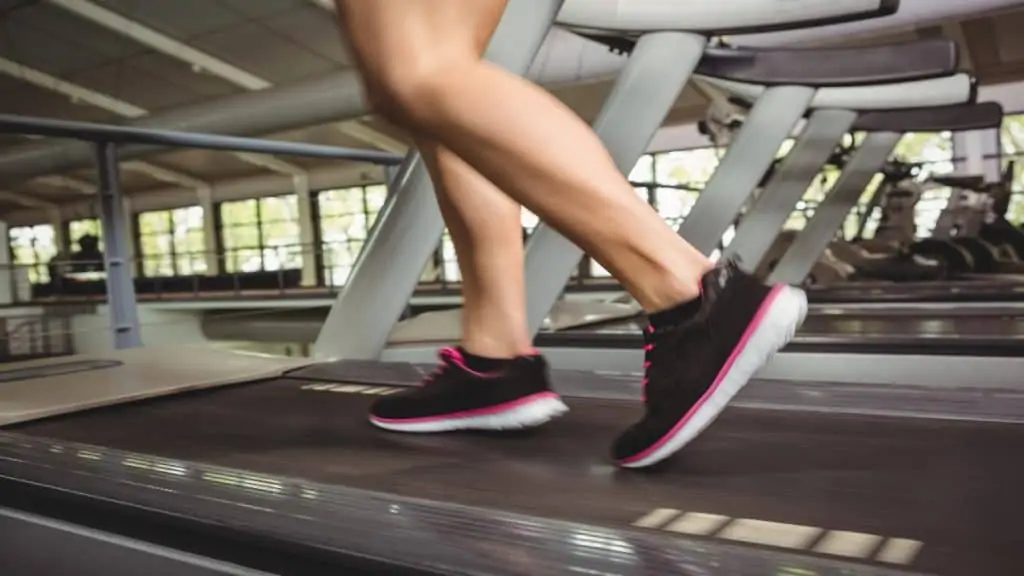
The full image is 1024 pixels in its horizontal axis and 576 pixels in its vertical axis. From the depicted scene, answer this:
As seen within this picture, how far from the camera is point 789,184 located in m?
3.71

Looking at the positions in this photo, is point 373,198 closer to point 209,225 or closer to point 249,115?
point 209,225

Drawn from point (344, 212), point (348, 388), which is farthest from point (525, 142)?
point (344, 212)

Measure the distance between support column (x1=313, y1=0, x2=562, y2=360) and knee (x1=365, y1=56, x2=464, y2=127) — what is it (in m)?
1.02

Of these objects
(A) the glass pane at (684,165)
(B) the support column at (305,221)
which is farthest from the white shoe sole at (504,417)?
(B) the support column at (305,221)

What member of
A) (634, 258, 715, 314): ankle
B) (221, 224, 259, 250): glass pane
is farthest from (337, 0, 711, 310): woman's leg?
(221, 224, 259, 250): glass pane

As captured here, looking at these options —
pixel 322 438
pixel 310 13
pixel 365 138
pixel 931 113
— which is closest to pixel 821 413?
pixel 322 438

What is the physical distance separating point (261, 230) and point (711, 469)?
45.4ft

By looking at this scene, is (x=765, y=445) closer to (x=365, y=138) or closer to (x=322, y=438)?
(x=322, y=438)

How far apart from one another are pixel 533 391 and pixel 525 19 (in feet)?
2.84

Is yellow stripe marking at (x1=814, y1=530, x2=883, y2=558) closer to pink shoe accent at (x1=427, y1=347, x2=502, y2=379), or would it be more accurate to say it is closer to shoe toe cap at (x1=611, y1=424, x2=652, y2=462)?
shoe toe cap at (x1=611, y1=424, x2=652, y2=462)

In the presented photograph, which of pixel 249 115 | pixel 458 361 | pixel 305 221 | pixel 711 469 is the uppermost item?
pixel 249 115

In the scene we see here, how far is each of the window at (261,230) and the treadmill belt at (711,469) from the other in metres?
12.4

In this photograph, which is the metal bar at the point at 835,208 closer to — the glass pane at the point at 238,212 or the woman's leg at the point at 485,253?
the woman's leg at the point at 485,253

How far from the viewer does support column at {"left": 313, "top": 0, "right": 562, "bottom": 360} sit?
2.02m
